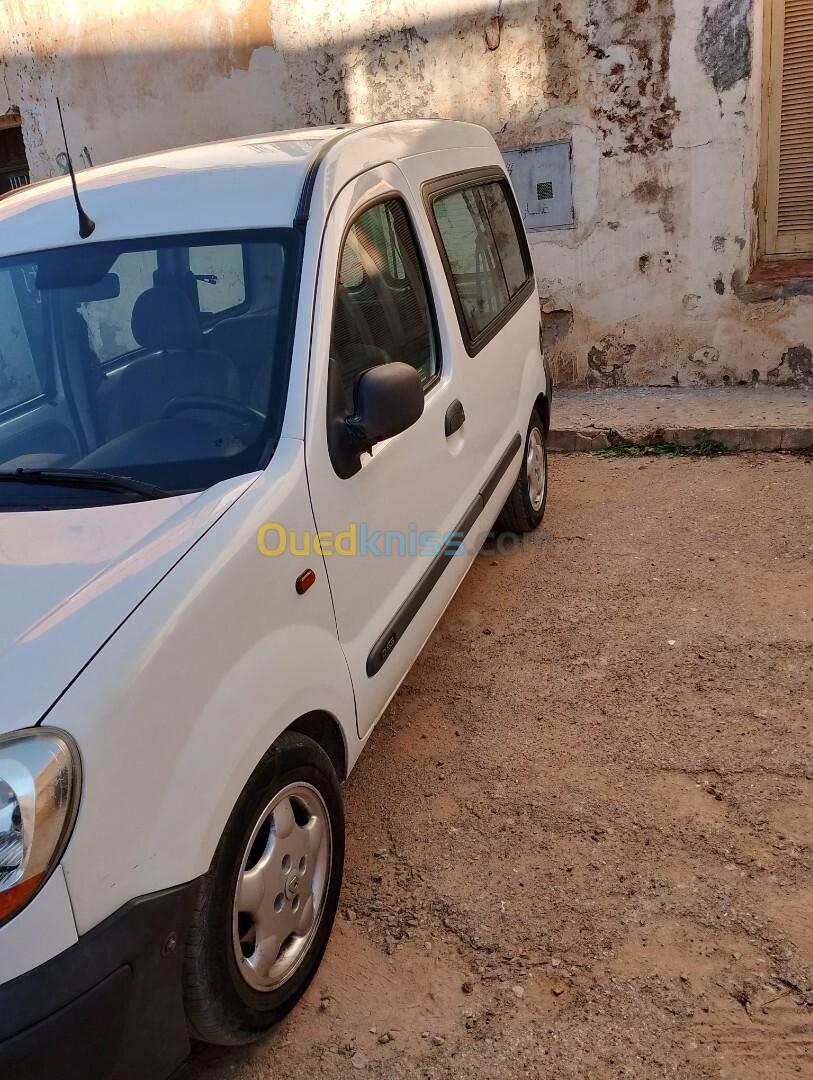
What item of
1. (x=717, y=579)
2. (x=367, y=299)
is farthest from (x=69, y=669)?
(x=717, y=579)

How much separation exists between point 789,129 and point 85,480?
5.50 m

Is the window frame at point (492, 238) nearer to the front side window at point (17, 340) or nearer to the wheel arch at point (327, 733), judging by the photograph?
the front side window at point (17, 340)

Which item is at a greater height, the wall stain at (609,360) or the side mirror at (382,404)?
the side mirror at (382,404)

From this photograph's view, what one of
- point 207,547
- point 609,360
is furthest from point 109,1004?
point 609,360

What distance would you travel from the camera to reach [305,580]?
2.17 metres

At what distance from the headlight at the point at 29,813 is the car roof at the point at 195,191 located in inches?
62.7

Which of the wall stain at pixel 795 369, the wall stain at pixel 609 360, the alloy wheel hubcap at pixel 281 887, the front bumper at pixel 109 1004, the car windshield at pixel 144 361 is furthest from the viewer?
the wall stain at pixel 609 360

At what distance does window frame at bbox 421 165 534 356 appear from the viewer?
330 cm

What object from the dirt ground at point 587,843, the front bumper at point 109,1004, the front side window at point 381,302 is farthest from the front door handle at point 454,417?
the front bumper at point 109,1004

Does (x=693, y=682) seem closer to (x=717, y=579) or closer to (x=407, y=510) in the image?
(x=717, y=579)

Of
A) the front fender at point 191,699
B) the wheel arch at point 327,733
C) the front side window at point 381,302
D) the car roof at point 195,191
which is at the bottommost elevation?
the wheel arch at point 327,733

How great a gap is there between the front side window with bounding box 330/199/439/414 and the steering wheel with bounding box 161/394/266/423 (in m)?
0.27

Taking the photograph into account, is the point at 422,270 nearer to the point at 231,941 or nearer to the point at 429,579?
the point at 429,579

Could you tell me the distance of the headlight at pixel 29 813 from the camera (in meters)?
1.48
